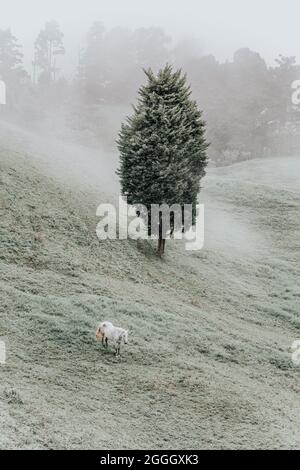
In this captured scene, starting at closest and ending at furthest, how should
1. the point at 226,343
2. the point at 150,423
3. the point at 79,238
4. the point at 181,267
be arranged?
the point at 150,423, the point at 226,343, the point at 79,238, the point at 181,267

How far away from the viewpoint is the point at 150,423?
17.7m

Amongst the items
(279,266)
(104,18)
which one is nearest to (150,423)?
(279,266)

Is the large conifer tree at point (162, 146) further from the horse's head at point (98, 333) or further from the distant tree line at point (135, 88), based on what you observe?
the distant tree line at point (135, 88)

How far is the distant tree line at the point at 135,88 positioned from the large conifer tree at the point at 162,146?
51519mm

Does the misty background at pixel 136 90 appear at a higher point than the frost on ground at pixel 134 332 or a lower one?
higher

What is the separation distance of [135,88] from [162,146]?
77103 mm

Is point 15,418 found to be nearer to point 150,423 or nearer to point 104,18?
point 150,423

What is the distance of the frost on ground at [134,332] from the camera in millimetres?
17328

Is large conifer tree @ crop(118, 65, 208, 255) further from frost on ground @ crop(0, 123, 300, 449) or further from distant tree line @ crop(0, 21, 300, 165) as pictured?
distant tree line @ crop(0, 21, 300, 165)

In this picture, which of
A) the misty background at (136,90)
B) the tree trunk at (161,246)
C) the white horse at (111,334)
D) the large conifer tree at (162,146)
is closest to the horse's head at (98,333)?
the white horse at (111,334)

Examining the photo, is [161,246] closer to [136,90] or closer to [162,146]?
[162,146]

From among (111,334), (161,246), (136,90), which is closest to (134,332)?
(111,334)

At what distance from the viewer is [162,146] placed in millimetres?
36062

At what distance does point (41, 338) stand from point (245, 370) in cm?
983
